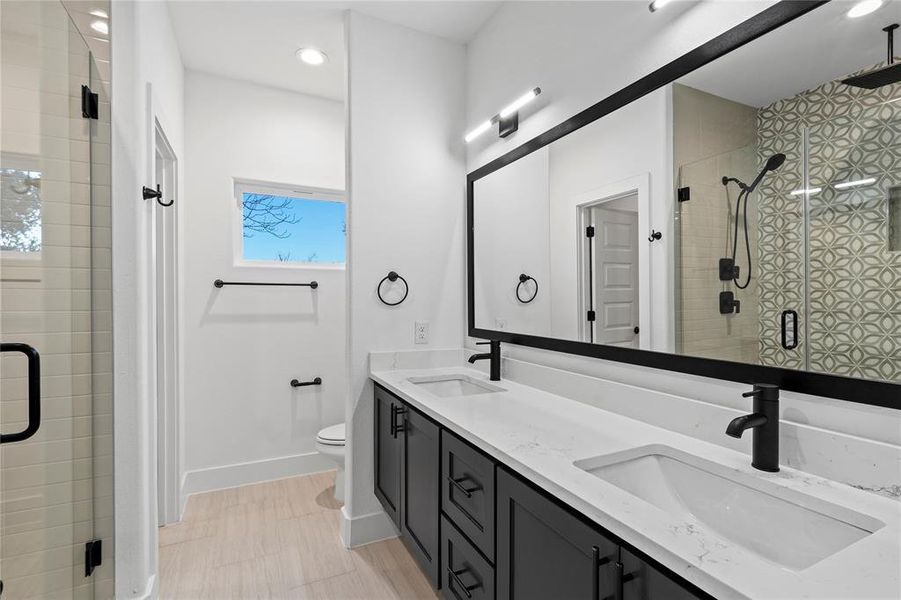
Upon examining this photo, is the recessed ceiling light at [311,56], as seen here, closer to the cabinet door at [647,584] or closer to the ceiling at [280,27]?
the ceiling at [280,27]

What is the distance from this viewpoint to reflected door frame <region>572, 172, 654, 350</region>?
1408 mm

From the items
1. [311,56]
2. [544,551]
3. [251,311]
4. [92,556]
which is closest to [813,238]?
[544,551]

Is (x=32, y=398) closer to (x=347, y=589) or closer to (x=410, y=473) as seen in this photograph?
(x=410, y=473)

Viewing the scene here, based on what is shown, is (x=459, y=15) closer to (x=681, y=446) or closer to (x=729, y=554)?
(x=681, y=446)

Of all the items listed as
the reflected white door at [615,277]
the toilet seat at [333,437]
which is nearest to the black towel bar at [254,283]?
the toilet seat at [333,437]

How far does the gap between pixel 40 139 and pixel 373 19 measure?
5.38 ft

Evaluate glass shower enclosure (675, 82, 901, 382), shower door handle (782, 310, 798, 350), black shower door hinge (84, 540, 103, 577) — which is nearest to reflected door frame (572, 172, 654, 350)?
glass shower enclosure (675, 82, 901, 382)

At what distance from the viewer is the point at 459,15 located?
228 cm

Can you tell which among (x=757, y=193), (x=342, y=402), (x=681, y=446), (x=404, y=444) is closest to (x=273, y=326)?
(x=342, y=402)

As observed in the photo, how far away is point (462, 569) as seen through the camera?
1.42 meters

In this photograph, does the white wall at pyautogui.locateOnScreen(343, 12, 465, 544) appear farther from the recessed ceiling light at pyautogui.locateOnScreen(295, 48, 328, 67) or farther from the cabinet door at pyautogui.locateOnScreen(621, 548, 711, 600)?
the cabinet door at pyautogui.locateOnScreen(621, 548, 711, 600)

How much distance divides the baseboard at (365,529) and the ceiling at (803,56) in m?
2.27

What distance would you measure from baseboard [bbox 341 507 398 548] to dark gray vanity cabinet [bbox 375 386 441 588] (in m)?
0.14

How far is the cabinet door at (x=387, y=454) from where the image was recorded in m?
1.94
